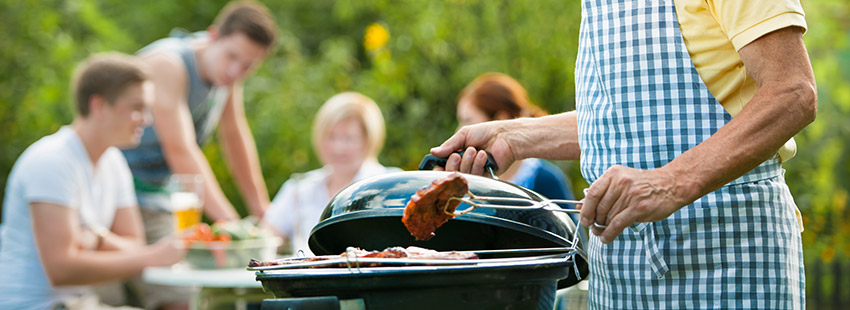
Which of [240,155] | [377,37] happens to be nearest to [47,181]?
[240,155]

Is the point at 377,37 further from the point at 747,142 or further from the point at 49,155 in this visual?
the point at 747,142

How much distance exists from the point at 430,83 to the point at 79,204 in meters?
3.50

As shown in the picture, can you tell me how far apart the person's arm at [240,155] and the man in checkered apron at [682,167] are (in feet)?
13.6

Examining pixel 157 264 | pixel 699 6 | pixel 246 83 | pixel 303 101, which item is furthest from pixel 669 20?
pixel 246 83

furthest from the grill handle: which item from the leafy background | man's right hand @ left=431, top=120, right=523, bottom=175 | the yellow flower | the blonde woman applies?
the yellow flower

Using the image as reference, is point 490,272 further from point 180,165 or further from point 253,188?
point 253,188

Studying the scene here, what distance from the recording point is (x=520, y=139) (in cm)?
211

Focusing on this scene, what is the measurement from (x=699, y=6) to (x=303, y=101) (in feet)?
18.3

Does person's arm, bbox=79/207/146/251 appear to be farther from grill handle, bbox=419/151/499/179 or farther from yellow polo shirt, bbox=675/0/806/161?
yellow polo shirt, bbox=675/0/806/161

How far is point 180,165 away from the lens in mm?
4895

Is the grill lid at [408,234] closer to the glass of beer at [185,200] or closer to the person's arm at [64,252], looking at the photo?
the person's arm at [64,252]

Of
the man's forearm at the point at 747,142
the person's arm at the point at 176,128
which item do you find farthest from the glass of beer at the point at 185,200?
the man's forearm at the point at 747,142

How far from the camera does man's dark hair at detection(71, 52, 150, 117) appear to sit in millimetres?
4027

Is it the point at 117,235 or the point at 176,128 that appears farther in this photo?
the point at 176,128
